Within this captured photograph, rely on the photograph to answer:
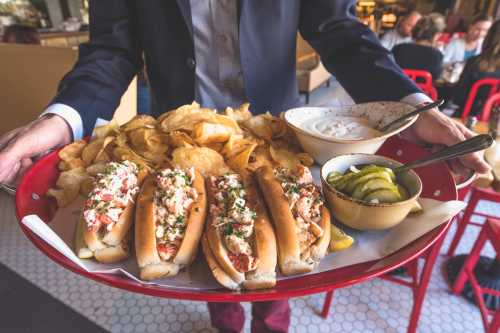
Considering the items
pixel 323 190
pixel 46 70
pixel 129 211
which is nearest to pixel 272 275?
pixel 323 190

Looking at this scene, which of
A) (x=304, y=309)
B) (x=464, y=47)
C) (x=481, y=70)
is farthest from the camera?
(x=464, y=47)

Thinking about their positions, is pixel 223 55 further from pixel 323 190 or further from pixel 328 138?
pixel 323 190

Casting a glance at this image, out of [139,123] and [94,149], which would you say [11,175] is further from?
[139,123]

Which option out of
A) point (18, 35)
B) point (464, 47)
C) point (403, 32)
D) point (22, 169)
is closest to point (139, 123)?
point (22, 169)

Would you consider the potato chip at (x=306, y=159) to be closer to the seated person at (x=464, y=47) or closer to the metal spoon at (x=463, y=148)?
the metal spoon at (x=463, y=148)

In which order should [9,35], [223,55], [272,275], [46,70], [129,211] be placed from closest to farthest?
[272,275] → [129,211] → [223,55] → [46,70] → [9,35]

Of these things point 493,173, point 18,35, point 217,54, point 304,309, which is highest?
point 217,54

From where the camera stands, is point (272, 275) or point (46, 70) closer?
point (272, 275)
